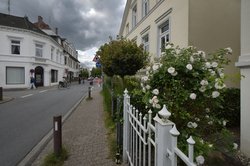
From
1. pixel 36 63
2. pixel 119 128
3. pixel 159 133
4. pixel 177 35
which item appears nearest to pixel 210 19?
pixel 177 35

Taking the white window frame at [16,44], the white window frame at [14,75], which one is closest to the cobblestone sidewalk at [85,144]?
the white window frame at [14,75]

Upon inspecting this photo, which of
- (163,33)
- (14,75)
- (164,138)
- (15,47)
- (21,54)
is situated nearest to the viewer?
(164,138)

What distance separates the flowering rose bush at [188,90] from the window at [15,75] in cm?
2890

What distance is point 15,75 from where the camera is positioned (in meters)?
29.1

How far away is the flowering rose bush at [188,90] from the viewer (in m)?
3.23

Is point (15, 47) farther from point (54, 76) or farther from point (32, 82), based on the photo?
point (54, 76)

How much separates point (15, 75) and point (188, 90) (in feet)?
97.7

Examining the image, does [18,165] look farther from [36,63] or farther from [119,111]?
[36,63]

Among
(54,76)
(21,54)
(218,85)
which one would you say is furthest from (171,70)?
(54,76)

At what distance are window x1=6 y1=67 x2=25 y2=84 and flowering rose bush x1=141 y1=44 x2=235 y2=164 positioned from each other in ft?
94.8

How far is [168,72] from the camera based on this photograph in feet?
10.9

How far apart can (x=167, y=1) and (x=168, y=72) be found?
7.80 meters

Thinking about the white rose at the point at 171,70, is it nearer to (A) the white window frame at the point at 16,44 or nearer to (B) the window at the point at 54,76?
(A) the white window frame at the point at 16,44

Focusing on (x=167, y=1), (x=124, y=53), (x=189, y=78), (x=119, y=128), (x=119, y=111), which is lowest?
(x=119, y=128)
